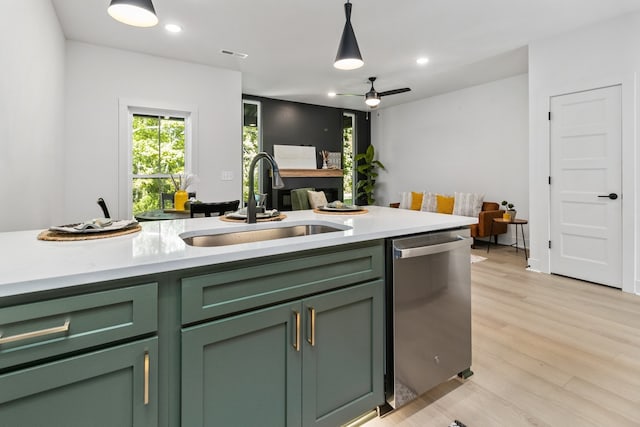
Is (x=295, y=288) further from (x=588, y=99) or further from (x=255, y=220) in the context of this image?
(x=588, y=99)

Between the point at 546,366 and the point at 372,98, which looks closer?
the point at 546,366

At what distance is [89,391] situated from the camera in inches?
35.6

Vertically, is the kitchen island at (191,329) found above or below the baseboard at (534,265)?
above

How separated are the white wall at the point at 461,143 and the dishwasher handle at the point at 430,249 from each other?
4.51 metres

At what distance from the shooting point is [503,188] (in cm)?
579

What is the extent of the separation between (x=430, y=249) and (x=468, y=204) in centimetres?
468

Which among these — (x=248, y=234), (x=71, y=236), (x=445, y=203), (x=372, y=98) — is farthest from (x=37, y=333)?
(x=445, y=203)

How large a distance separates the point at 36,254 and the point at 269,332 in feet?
2.53

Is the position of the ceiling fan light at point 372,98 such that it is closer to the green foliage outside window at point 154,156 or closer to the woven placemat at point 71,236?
the green foliage outside window at point 154,156

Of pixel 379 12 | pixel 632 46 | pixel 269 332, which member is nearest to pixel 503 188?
pixel 632 46

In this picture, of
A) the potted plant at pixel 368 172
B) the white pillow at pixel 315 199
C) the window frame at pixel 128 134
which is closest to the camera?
the window frame at pixel 128 134

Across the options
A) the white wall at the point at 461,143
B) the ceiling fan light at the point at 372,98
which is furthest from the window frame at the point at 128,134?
the white wall at the point at 461,143

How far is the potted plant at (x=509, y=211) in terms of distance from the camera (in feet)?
16.5

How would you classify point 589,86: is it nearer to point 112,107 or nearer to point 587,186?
point 587,186
